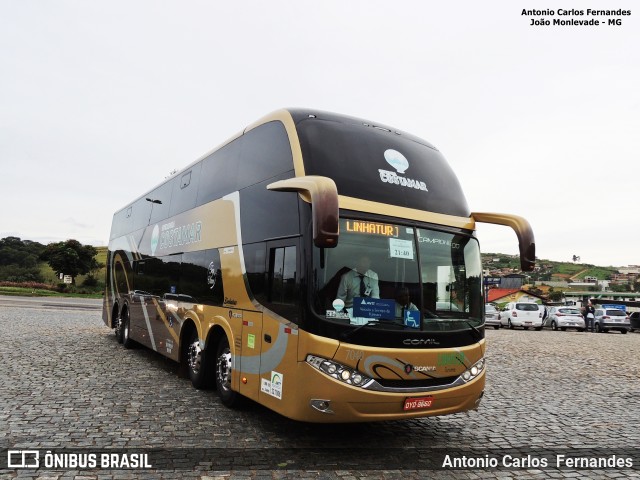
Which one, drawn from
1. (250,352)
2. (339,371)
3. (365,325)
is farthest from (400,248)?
(250,352)

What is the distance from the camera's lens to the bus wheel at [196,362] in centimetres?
812

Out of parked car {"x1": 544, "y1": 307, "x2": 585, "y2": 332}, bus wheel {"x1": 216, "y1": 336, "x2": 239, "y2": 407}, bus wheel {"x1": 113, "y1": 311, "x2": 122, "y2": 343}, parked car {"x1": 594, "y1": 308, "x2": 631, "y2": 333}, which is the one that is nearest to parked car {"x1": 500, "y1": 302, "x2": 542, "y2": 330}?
parked car {"x1": 544, "y1": 307, "x2": 585, "y2": 332}

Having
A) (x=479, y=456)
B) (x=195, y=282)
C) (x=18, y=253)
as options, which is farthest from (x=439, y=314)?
(x=18, y=253)

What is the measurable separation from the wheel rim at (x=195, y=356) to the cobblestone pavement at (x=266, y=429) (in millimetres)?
371

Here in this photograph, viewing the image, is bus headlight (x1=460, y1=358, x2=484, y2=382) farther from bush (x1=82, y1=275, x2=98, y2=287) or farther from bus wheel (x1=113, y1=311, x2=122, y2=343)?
bush (x1=82, y1=275, x2=98, y2=287)

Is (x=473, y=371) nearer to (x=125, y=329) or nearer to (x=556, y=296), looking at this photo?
Answer: (x=125, y=329)

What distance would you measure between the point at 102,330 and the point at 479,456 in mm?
15700

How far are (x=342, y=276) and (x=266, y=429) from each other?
Result: 237 centimetres

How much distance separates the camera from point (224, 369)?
292 inches

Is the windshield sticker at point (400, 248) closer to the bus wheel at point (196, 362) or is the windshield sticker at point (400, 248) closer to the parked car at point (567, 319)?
the bus wheel at point (196, 362)

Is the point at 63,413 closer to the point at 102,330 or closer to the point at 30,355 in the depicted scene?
the point at 30,355

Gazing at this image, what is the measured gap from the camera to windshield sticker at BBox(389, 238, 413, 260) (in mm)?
5672

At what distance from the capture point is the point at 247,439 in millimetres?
5910

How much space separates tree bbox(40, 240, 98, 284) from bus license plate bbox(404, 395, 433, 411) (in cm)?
7045
